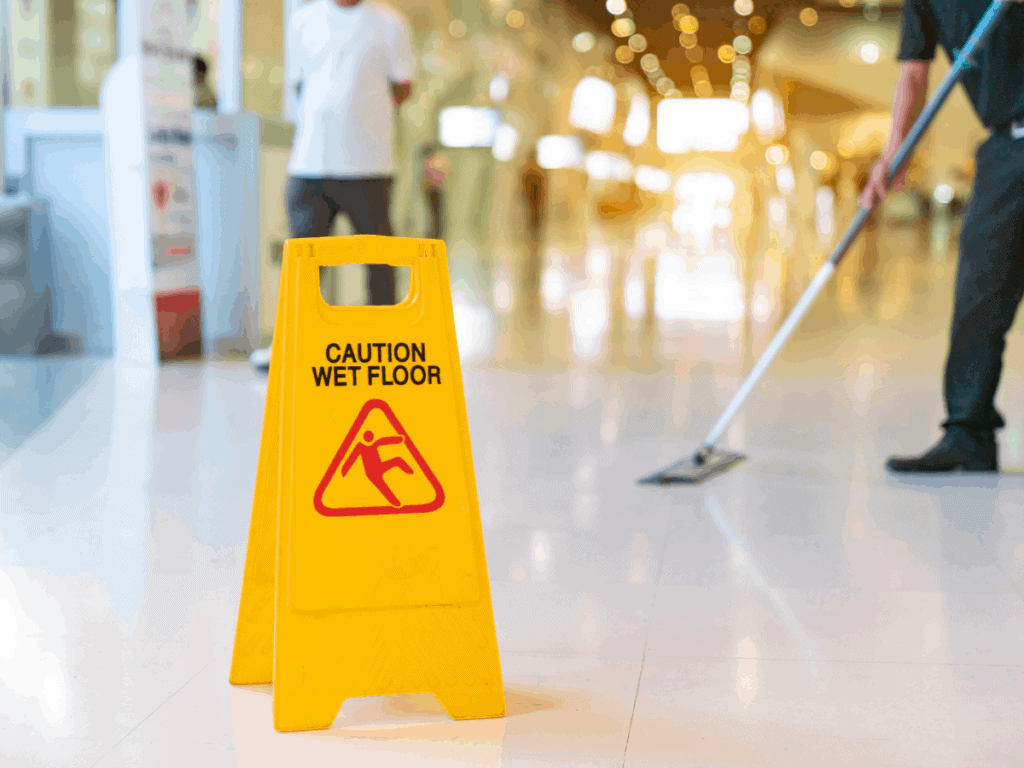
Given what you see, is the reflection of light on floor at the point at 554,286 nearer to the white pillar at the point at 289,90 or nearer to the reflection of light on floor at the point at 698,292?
the reflection of light on floor at the point at 698,292

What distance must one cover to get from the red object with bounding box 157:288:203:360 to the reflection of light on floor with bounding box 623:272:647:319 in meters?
2.79

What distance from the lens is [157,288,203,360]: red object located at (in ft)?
16.4

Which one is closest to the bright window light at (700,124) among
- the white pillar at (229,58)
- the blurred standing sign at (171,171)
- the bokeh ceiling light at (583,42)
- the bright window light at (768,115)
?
the bright window light at (768,115)

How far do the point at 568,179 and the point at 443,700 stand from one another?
16.2 meters

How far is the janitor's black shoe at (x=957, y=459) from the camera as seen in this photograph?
2828 mm

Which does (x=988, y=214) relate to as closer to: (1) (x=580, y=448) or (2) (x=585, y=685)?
(1) (x=580, y=448)

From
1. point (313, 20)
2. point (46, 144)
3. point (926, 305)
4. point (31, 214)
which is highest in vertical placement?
point (313, 20)

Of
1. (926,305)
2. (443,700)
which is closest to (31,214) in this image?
(443,700)

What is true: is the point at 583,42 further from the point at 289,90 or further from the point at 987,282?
the point at 987,282

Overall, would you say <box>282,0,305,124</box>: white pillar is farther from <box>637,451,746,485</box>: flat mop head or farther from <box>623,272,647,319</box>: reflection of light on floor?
<box>637,451,746,485</box>: flat mop head

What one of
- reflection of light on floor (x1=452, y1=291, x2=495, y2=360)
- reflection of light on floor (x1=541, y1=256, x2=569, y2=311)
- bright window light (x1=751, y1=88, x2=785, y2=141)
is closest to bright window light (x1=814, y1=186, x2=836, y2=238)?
bright window light (x1=751, y1=88, x2=785, y2=141)

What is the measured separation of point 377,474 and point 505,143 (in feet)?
38.5

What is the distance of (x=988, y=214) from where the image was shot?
279 centimetres

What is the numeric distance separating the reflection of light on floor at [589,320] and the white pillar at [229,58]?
6.97ft
